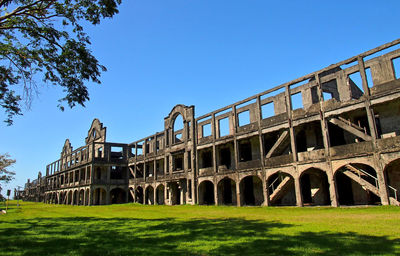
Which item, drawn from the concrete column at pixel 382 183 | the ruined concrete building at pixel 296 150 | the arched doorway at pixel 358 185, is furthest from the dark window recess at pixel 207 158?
the concrete column at pixel 382 183

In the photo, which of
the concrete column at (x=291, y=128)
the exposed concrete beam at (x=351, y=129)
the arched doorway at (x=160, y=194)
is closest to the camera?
the exposed concrete beam at (x=351, y=129)

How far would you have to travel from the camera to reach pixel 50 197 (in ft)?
215

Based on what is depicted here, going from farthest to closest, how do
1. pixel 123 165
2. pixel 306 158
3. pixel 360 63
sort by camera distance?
1. pixel 123 165
2. pixel 306 158
3. pixel 360 63

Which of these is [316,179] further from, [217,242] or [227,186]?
[217,242]

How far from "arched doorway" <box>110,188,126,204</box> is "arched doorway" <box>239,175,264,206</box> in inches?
1017

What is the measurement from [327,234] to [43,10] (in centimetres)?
1316

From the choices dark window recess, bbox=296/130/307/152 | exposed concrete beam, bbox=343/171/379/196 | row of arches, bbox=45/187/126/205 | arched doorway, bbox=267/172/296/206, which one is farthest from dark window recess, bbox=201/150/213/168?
row of arches, bbox=45/187/126/205

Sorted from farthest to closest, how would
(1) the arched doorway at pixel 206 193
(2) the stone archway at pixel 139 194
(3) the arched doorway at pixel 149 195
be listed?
(2) the stone archway at pixel 139 194 < (3) the arched doorway at pixel 149 195 < (1) the arched doorway at pixel 206 193

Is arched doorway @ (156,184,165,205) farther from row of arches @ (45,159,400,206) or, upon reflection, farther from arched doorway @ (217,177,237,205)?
arched doorway @ (217,177,237,205)

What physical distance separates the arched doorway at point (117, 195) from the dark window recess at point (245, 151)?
84.7 ft

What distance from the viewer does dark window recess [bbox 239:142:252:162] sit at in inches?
1141

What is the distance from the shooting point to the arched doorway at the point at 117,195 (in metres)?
47.8

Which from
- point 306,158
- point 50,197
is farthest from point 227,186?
point 50,197

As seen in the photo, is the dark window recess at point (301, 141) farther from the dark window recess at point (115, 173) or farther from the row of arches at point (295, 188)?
the dark window recess at point (115, 173)
